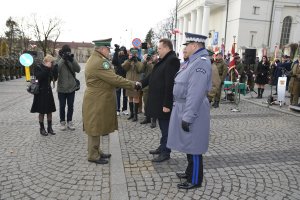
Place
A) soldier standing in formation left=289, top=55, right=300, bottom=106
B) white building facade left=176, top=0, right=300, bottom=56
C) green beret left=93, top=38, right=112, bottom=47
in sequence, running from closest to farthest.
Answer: green beret left=93, top=38, right=112, bottom=47 < soldier standing in formation left=289, top=55, right=300, bottom=106 < white building facade left=176, top=0, right=300, bottom=56

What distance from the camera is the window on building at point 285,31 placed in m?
43.4

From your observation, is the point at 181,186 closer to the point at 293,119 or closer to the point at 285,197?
the point at 285,197

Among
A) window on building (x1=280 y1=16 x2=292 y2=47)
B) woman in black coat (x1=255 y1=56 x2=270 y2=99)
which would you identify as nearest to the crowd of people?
woman in black coat (x1=255 y1=56 x2=270 y2=99)

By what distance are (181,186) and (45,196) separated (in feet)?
6.10

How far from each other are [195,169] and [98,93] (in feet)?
6.46

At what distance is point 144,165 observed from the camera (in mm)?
4785

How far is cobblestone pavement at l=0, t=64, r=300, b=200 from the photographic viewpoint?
3.86 meters

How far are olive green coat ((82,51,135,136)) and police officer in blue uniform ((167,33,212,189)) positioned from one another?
1270 millimetres

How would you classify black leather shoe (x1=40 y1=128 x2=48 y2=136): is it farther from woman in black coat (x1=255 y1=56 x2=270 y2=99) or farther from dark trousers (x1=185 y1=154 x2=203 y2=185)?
woman in black coat (x1=255 y1=56 x2=270 y2=99)

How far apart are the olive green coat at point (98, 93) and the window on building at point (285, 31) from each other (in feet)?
148

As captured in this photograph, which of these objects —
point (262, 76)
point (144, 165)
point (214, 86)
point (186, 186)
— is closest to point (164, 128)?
point (144, 165)

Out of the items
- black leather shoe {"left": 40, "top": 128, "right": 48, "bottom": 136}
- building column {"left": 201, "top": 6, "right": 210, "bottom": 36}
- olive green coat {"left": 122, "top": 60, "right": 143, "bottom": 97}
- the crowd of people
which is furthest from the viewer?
building column {"left": 201, "top": 6, "right": 210, "bottom": 36}

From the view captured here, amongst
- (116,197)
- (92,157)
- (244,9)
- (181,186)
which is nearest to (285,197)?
(181,186)

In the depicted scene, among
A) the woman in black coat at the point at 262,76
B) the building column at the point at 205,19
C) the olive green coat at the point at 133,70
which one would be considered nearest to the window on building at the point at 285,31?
the building column at the point at 205,19
